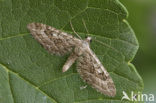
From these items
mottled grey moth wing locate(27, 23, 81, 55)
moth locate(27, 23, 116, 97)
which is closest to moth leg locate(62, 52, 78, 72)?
moth locate(27, 23, 116, 97)

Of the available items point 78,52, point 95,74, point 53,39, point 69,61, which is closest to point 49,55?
point 69,61

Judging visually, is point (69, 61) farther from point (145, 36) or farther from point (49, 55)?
point (145, 36)

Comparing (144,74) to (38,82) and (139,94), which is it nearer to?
(139,94)

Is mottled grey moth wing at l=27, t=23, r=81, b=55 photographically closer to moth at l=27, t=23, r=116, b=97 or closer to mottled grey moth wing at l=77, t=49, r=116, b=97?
moth at l=27, t=23, r=116, b=97

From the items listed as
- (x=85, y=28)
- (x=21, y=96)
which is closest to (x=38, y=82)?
(x=21, y=96)

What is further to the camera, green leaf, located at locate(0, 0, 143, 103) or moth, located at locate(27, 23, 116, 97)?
moth, located at locate(27, 23, 116, 97)

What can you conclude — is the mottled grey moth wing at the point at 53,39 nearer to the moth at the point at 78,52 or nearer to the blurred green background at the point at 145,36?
the moth at the point at 78,52

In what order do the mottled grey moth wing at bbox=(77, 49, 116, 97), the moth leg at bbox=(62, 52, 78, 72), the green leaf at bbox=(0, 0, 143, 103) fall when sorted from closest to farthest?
the green leaf at bbox=(0, 0, 143, 103), the moth leg at bbox=(62, 52, 78, 72), the mottled grey moth wing at bbox=(77, 49, 116, 97)

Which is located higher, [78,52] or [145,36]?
[78,52]
